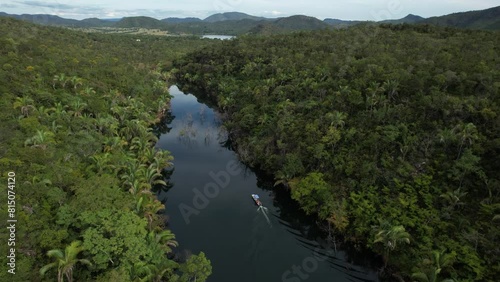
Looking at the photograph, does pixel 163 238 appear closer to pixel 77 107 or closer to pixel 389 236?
pixel 389 236

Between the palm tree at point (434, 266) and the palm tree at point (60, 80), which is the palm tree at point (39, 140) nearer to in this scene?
the palm tree at point (60, 80)

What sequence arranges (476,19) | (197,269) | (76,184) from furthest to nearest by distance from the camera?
(476,19), (76,184), (197,269)

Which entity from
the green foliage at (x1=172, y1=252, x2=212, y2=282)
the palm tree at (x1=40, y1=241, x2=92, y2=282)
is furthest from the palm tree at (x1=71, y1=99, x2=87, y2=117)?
the green foliage at (x1=172, y1=252, x2=212, y2=282)

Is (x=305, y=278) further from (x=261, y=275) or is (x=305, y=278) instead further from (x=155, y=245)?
(x=155, y=245)

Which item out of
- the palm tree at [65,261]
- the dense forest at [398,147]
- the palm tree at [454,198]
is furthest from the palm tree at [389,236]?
the palm tree at [65,261]

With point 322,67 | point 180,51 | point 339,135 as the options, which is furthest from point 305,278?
point 180,51

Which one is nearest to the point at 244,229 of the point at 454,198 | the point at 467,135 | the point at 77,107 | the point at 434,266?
the point at 434,266
